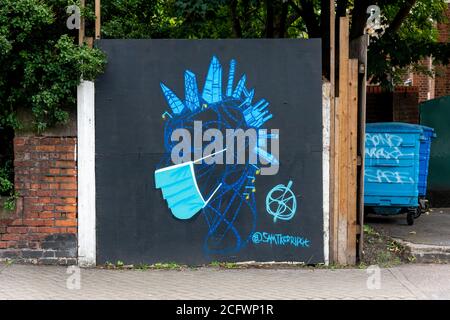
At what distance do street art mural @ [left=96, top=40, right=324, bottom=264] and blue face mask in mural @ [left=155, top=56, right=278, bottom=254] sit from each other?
1 centimetres

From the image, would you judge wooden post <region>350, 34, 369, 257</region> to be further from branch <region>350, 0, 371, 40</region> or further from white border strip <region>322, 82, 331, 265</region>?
branch <region>350, 0, 371, 40</region>

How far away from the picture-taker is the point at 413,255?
26.1 ft

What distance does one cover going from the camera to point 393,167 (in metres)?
10.2

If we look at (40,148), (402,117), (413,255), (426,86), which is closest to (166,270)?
(40,148)

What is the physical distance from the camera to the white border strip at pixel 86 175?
24.1 ft

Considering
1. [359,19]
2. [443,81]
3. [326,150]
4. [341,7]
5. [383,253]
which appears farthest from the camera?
[443,81]

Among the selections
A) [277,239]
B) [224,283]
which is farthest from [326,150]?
[224,283]

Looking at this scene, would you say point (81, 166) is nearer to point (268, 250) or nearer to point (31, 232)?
point (31, 232)

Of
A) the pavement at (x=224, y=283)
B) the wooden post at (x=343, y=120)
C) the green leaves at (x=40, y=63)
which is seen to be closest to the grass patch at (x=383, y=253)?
the pavement at (x=224, y=283)

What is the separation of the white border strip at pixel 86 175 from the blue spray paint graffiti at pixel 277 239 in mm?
1951

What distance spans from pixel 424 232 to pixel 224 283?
4098mm

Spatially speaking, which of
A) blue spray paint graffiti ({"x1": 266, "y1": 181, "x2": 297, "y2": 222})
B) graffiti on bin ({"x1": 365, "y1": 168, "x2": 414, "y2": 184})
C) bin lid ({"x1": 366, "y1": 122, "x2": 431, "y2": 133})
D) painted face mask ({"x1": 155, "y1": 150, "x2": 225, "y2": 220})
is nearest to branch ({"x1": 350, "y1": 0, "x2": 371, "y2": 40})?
bin lid ({"x1": 366, "y1": 122, "x2": 431, "y2": 133})

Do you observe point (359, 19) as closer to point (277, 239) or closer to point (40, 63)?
point (277, 239)

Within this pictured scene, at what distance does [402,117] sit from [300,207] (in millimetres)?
6992
